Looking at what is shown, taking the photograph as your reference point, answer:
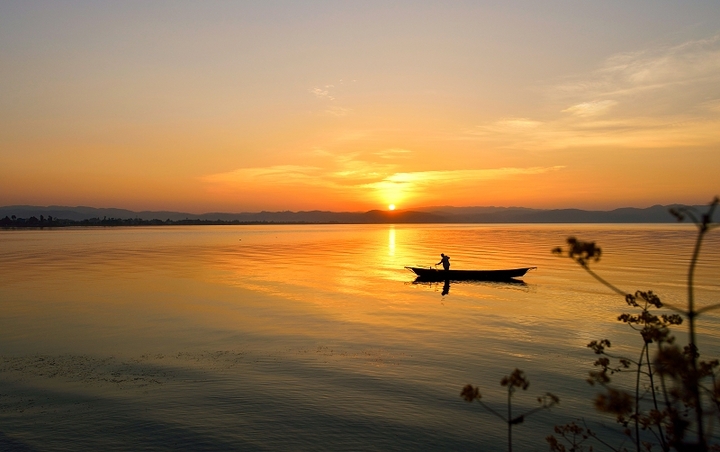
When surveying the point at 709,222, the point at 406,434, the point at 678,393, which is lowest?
the point at 406,434

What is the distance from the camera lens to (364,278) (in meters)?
51.7

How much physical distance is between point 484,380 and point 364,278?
109 ft

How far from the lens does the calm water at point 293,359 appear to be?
48.3ft

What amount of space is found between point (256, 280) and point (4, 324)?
22.9m

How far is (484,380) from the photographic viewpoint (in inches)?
741

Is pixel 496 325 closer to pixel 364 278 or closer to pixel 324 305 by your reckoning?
pixel 324 305

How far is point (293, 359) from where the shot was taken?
21.8 m

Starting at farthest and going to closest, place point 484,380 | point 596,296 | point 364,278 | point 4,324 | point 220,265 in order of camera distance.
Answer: point 220,265
point 364,278
point 596,296
point 4,324
point 484,380

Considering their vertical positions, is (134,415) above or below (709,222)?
below

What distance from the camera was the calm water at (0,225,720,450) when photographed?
14.7 metres

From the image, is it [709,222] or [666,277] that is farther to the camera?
[666,277]

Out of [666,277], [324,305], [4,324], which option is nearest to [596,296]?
[666,277]

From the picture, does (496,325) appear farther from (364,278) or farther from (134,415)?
(364,278)

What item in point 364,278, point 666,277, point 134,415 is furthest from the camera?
point 364,278
